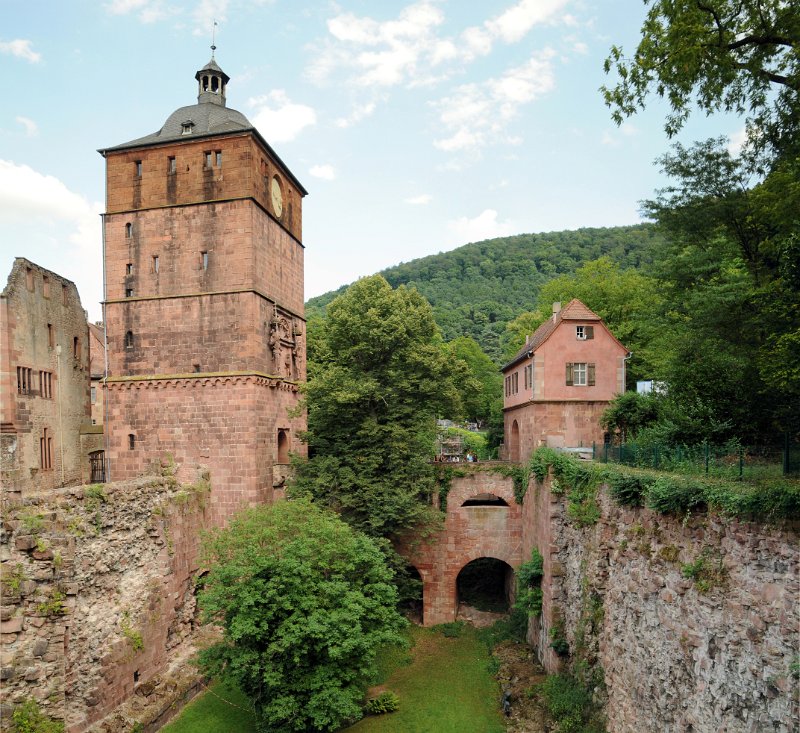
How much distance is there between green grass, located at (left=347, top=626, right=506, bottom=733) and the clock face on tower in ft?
65.6

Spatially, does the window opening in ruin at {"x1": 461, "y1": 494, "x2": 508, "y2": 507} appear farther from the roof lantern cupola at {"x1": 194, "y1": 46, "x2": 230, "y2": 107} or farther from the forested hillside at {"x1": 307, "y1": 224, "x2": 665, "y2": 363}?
the forested hillside at {"x1": 307, "y1": 224, "x2": 665, "y2": 363}

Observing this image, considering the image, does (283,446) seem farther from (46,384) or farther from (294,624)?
(294,624)

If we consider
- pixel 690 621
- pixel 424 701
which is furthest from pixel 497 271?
pixel 690 621

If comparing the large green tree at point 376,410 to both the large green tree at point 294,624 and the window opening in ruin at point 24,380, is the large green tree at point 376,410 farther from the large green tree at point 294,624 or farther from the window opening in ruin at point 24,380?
the window opening in ruin at point 24,380

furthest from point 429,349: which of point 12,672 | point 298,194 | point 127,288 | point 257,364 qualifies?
point 12,672

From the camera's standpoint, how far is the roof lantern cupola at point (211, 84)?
84.1 feet

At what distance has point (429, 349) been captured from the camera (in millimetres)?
23719

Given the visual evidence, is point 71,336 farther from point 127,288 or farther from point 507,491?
point 507,491

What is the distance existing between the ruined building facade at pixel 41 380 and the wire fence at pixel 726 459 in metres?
19.6

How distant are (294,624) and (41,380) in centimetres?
1444

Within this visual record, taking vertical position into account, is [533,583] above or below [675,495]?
below

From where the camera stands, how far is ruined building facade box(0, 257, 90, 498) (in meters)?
19.8

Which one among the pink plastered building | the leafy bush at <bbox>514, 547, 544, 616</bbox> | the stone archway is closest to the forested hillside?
the stone archway

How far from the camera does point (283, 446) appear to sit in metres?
26.0
